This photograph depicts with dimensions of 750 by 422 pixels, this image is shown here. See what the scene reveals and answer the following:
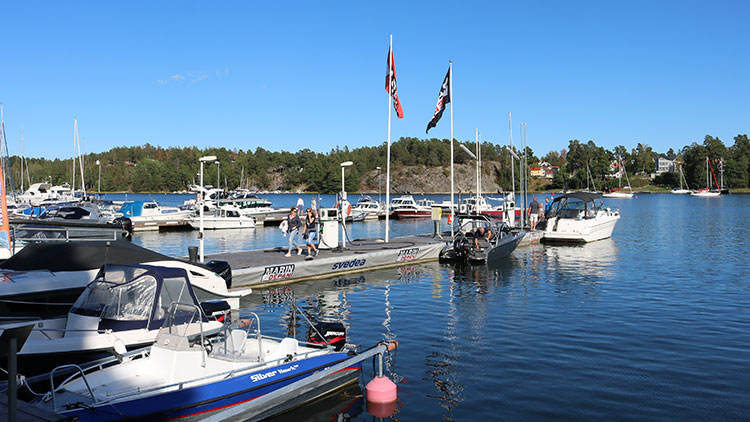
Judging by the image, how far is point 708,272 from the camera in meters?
25.5

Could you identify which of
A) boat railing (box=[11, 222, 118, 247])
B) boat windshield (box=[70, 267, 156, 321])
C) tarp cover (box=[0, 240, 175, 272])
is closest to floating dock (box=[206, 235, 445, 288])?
boat railing (box=[11, 222, 118, 247])

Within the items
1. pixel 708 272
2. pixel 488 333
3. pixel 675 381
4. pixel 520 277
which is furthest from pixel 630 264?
pixel 675 381

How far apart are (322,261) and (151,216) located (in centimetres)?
3440

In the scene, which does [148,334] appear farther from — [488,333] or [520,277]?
[520,277]

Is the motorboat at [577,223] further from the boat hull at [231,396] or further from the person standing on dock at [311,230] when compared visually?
the boat hull at [231,396]

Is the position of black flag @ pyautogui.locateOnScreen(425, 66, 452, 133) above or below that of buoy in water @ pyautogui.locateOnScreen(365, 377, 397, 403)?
above

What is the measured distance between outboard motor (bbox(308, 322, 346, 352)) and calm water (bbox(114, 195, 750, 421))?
107 centimetres

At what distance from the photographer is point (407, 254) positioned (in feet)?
89.5

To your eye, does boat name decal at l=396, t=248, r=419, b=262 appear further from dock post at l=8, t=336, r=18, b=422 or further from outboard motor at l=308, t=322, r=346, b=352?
dock post at l=8, t=336, r=18, b=422

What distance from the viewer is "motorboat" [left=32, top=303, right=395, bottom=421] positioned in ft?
25.7

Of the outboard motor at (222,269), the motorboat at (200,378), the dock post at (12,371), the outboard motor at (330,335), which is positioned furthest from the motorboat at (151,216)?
the dock post at (12,371)

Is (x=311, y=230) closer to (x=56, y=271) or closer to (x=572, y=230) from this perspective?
(x=56, y=271)

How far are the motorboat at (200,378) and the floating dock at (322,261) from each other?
33.4 feet

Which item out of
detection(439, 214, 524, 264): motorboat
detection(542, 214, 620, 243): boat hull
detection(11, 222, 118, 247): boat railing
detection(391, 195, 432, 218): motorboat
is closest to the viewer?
detection(11, 222, 118, 247): boat railing
